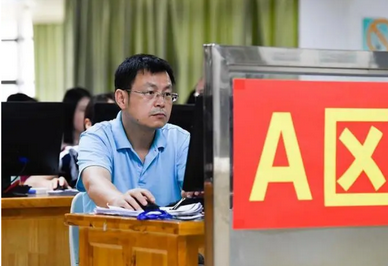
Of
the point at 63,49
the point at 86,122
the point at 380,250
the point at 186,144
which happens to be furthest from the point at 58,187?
the point at 63,49

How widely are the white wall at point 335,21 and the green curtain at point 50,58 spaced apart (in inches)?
88.8

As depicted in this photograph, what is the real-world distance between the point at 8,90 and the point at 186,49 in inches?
63.4

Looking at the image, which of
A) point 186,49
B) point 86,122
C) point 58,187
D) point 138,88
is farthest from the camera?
point 186,49

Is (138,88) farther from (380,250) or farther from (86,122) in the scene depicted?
(86,122)

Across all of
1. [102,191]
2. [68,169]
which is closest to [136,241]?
[102,191]

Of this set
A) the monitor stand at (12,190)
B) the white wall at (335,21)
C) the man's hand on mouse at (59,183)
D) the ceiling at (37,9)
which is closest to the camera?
the monitor stand at (12,190)

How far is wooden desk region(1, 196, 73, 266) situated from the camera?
3.62 meters

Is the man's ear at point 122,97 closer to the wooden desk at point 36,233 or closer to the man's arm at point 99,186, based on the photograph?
the man's arm at point 99,186

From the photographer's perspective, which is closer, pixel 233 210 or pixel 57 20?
pixel 233 210

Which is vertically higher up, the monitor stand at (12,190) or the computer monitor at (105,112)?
the computer monitor at (105,112)

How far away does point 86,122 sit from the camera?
14.9 feet

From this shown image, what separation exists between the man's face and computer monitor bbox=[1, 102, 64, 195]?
1.38 meters

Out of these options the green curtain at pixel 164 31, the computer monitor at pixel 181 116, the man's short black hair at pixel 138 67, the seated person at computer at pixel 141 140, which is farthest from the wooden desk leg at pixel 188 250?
the green curtain at pixel 164 31

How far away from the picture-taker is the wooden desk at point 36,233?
3.62 m
